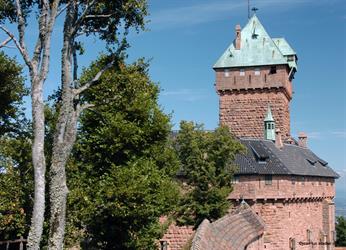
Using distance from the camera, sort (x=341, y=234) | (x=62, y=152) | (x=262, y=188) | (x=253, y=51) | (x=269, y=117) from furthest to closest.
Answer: (x=341, y=234), (x=253, y=51), (x=269, y=117), (x=262, y=188), (x=62, y=152)

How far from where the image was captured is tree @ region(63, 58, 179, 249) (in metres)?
23.2

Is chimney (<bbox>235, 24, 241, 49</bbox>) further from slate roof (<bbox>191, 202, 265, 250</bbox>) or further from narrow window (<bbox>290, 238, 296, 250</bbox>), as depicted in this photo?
slate roof (<bbox>191, 202, 265, 250</bbox>)

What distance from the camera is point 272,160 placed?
4847 centimetres

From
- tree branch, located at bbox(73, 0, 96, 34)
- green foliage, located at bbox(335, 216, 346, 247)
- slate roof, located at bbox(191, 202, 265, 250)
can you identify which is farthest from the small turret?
tree branch, located at bbox(73, 0, 96, 34)

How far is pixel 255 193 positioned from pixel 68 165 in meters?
25.7

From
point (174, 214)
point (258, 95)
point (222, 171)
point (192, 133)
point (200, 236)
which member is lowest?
point (200, 236)

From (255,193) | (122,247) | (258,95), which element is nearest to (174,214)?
(255,193)

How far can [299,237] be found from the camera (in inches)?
2005

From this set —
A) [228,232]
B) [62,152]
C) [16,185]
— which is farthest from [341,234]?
[62,152]

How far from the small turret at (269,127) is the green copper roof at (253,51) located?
227 inches

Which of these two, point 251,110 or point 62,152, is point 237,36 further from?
point 62,152

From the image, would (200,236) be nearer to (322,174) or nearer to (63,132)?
(63,132)

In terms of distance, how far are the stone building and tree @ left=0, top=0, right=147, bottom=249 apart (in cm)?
2777

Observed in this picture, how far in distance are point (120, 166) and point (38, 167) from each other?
8.04m
